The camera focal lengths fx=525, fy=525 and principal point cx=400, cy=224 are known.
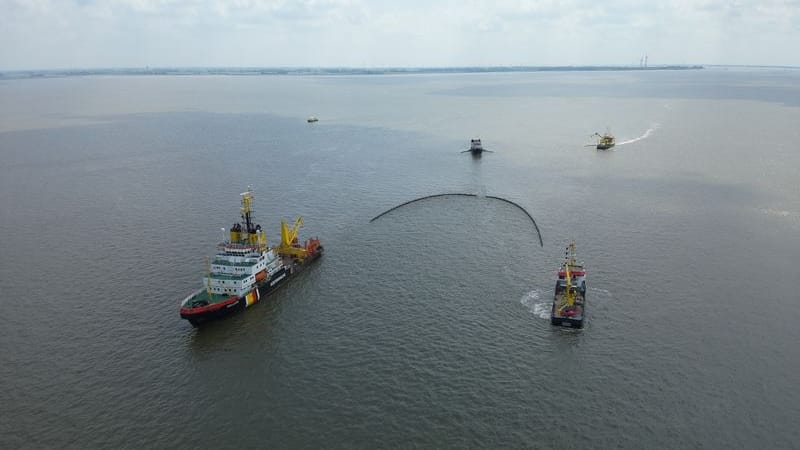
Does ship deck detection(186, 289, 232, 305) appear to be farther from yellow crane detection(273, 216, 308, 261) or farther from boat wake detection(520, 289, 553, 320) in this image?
A: boat wake detection(520, 289, 553, 320)

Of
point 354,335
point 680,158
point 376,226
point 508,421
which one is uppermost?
point 680,158

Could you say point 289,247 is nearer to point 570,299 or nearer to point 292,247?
point 292,247

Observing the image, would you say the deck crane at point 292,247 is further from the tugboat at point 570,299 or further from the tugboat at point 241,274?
the tugboat at point 570,299

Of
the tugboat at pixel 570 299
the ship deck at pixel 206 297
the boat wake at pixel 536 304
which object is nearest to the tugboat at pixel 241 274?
the ship deck at pixel 206 297

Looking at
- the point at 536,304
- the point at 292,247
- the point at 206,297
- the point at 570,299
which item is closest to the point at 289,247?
the point at 292,247

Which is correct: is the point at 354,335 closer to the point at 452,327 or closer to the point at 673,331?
the point at 452,327

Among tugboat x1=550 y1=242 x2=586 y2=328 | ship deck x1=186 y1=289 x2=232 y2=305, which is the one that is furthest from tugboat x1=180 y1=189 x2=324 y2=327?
tugboat x1=550 y1=242 x2=586 y2=328

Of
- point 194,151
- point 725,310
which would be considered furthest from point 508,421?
point 194,151
